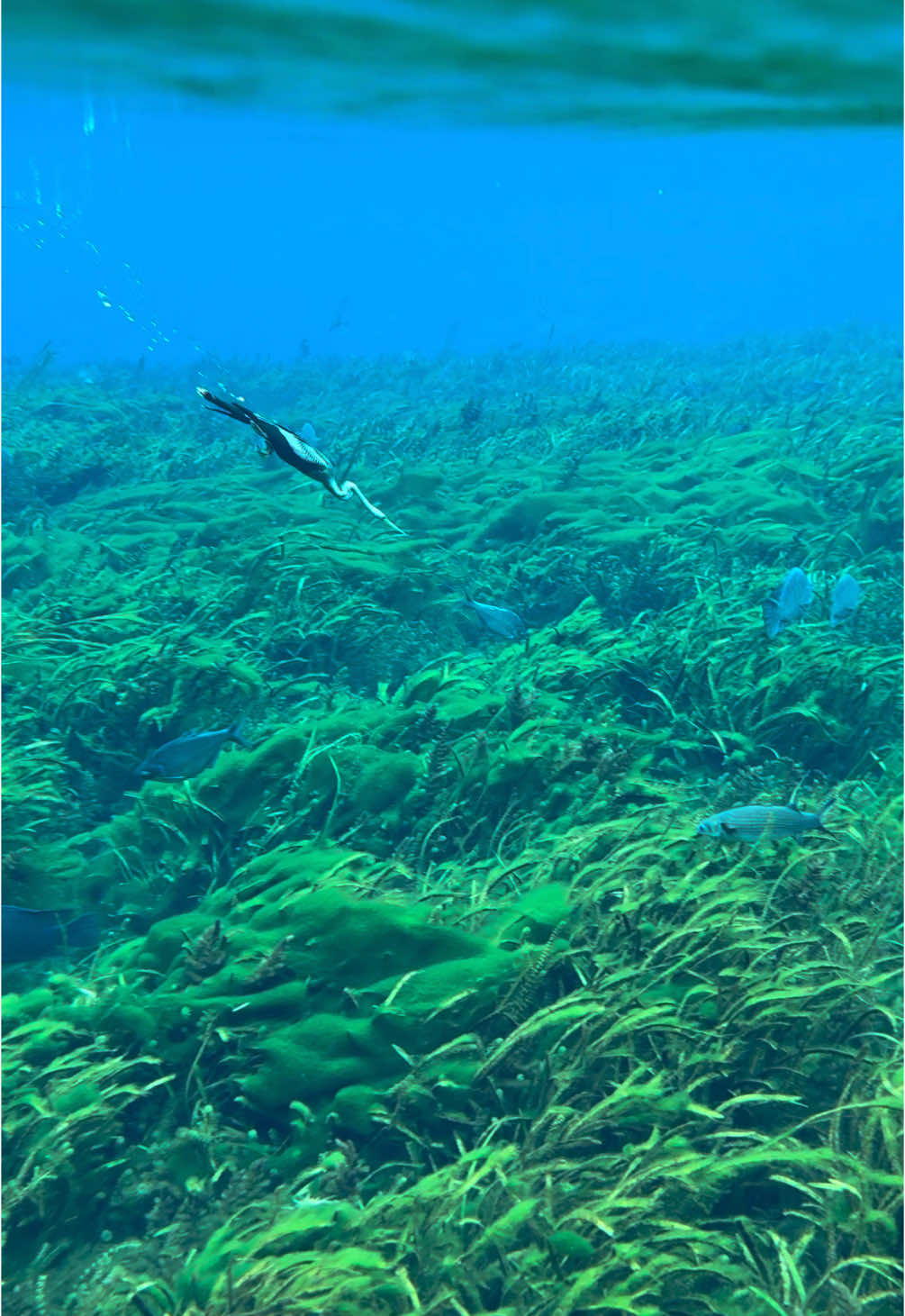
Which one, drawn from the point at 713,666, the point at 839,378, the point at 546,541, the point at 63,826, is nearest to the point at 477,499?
the point at 546,541

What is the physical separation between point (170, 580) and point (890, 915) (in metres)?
6.38

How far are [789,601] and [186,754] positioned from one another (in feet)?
12.0

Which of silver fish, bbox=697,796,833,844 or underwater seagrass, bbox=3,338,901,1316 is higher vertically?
silver fish, bbox=697,796,833,844

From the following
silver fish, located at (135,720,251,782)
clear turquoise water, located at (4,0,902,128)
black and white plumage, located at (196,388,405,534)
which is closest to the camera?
black and white plumage, located at (196,388,405,534)

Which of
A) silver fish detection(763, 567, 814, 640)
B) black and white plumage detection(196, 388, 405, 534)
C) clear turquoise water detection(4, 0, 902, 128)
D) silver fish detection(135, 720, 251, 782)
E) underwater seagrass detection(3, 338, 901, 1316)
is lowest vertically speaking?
underwater seagrass detection(3, 338, 901, 1316)

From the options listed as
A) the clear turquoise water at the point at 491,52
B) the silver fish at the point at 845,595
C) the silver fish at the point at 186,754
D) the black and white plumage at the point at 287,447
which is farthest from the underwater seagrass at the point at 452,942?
the clear turquoise water at the point at 491,52

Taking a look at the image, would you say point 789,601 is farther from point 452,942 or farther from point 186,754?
point 186,754

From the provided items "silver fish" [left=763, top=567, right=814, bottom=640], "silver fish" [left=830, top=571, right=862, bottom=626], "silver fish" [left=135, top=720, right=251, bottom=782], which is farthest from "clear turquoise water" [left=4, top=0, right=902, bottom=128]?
"silver fish" [left=135, top=720, right=251, bottom=782]

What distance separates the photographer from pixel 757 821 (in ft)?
11.3

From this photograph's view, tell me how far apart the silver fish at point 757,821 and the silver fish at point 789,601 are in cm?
203

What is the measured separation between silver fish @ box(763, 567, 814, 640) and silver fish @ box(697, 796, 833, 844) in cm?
203

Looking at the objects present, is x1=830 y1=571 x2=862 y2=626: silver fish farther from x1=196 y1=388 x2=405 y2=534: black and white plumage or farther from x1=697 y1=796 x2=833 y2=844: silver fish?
x1=196 y1=388 x2=405 y2=534: black and white plumage

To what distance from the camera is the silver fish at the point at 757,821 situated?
3422mm

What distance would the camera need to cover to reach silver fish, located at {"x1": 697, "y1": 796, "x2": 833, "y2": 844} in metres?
3.42
